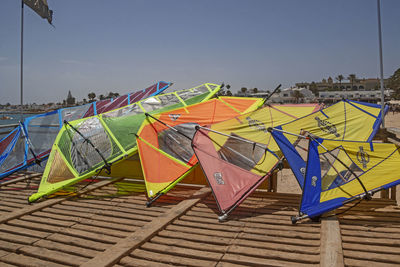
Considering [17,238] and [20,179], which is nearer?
[17,238]

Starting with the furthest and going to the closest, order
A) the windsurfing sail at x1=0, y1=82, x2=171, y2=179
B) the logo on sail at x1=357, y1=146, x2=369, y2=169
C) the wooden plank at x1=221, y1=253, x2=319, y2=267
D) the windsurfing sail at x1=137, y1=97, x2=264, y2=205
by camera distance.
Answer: the windsurfing sail at x1=0, y1=82, x2=171, y2=179
the windsurfing sail at x1=137, y1=97, x2=264, y2=205
the logo on sail at x1=357, y1=146, x2=369, y2=169
the wooden plank at x1=221, y1=253, x2=319, y2=267

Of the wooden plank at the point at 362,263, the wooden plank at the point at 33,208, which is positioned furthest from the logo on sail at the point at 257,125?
the wooden plank at the point at 33,208

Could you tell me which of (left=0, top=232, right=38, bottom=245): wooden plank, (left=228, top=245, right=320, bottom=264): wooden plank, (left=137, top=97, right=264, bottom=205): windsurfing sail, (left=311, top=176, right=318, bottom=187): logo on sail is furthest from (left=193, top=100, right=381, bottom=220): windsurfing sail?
(left=0, top=232, right=38, bottom=245): wooden plank

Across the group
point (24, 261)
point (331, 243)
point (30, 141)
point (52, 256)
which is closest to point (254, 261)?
point (331, 243)

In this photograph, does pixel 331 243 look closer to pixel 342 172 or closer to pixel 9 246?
pixel 342 172

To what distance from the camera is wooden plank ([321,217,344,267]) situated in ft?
10.6

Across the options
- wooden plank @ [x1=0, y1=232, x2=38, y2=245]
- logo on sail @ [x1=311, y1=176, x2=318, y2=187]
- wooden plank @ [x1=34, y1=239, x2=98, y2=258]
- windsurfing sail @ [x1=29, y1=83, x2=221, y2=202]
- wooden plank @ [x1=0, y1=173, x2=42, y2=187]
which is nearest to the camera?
wooden plank @ [x1=34, y1=239, x2=98, y2=258]

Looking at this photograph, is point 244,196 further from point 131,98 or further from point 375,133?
point 131,98

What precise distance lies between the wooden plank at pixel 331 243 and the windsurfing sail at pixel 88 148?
3921 millimetres

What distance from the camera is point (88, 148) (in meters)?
6.89

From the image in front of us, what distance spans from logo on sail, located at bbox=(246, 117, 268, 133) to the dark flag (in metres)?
7.18

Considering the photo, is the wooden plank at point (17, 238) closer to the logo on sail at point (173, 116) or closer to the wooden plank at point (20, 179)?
the wooden plank at point (20, 179)

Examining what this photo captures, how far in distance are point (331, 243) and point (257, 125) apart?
316 cm

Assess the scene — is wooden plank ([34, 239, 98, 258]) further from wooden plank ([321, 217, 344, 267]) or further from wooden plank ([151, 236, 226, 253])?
wooden plank ([321, 217, 344, 267])
